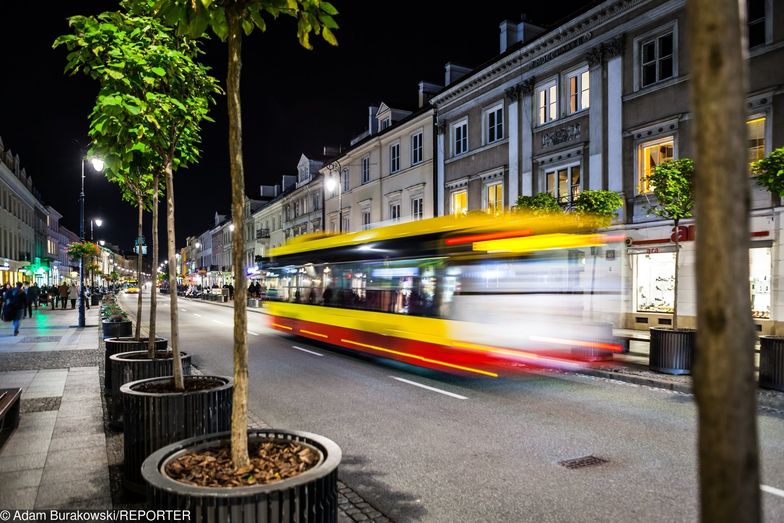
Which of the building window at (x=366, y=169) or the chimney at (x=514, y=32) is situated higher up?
the chimney at (x=514, y=32)

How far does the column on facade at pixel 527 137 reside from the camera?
24719 millimetres

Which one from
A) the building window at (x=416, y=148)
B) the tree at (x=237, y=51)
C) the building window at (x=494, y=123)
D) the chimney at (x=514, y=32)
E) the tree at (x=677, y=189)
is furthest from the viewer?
the building window at (x=416, y=148)

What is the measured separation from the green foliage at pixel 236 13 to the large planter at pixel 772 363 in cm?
932

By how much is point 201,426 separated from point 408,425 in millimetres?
3464

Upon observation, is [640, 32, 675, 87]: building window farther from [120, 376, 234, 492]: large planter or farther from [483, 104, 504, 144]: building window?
[120, 376, 234, 492]: large planter

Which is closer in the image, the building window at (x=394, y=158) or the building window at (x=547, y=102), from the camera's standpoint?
the building window at (x=547, y=102)

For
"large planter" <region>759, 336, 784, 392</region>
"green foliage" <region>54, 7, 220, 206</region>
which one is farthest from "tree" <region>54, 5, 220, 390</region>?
"large planter" <region>759, 336, 784, 392</region>

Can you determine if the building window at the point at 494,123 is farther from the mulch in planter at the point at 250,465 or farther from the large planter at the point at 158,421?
the mulch in planter at the point at 250,465

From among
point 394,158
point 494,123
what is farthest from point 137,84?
point 394,158

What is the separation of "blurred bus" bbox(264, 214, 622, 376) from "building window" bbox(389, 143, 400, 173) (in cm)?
2381

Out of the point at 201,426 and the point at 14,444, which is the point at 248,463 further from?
the point at 14,444

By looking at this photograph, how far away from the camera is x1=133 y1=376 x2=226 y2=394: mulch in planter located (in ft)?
20.3

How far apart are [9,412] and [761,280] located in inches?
739

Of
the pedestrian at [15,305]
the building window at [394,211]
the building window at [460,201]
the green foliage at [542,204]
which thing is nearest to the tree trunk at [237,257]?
the green foliage at [542,204]
